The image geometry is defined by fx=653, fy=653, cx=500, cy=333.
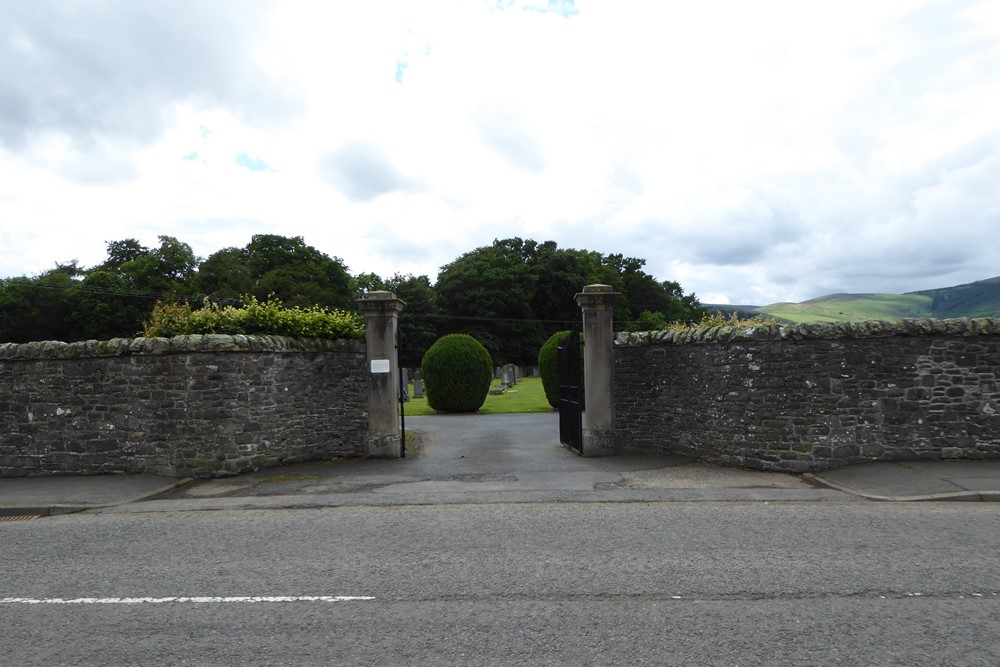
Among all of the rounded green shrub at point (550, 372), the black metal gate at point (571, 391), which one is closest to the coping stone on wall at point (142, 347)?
the black metal gate at point (571, 391)

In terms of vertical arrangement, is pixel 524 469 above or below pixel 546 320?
below

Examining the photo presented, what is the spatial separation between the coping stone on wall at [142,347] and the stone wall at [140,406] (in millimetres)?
17

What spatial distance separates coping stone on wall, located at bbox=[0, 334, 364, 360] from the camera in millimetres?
11266

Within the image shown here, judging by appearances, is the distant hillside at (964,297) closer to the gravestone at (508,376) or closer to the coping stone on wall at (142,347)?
the gravestone at (508,376)

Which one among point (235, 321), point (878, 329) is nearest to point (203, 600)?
point (235, 321)

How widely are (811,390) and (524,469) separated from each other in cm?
503

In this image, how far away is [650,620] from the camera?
4.62 m

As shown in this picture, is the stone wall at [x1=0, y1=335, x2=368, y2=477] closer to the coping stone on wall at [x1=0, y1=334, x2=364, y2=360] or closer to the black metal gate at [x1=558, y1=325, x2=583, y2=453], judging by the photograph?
the coping stone on wall at [x1=0, y1=334, x2=364, y2=360]

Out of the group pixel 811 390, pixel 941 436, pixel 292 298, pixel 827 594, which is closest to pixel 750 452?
pixel 811 390

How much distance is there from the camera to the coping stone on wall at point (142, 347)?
37.0 ft

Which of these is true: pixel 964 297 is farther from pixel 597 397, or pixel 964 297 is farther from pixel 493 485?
pixel 493 485

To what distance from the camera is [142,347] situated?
11336mm

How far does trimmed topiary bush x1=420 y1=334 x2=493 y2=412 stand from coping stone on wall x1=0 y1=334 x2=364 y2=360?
42.3 ft

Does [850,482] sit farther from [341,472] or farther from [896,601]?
[341,472]
